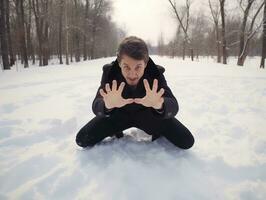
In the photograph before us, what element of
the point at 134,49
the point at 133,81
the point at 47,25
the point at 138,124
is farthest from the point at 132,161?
the point at 47,25

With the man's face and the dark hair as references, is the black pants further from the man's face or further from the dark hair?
the dark hair

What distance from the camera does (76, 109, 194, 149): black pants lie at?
106 inches

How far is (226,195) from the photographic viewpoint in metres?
2.04

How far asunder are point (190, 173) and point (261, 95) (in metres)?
4.03

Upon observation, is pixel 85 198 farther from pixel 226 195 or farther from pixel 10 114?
pixel 10 114

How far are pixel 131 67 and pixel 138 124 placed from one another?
70cm

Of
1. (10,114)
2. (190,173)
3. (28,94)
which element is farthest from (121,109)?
(28,94)

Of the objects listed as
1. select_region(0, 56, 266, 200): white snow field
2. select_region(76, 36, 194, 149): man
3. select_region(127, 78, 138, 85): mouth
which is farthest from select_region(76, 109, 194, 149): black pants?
select_region(127, 78, 138, 85): mouth

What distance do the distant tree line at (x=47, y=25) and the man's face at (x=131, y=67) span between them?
14.1m

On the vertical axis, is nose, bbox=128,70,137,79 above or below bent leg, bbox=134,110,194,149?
above

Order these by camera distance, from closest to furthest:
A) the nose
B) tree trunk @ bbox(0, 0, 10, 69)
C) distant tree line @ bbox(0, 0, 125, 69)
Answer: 1. the nose
2. tree trunk @ bbox(0, 0, 10, 69)
3. distant tree line @ bbox(0, 0, 125, 69)

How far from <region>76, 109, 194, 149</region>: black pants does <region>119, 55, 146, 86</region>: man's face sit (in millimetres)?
396

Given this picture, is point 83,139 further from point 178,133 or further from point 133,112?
point 178,133

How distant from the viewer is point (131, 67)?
2398 millimetres
